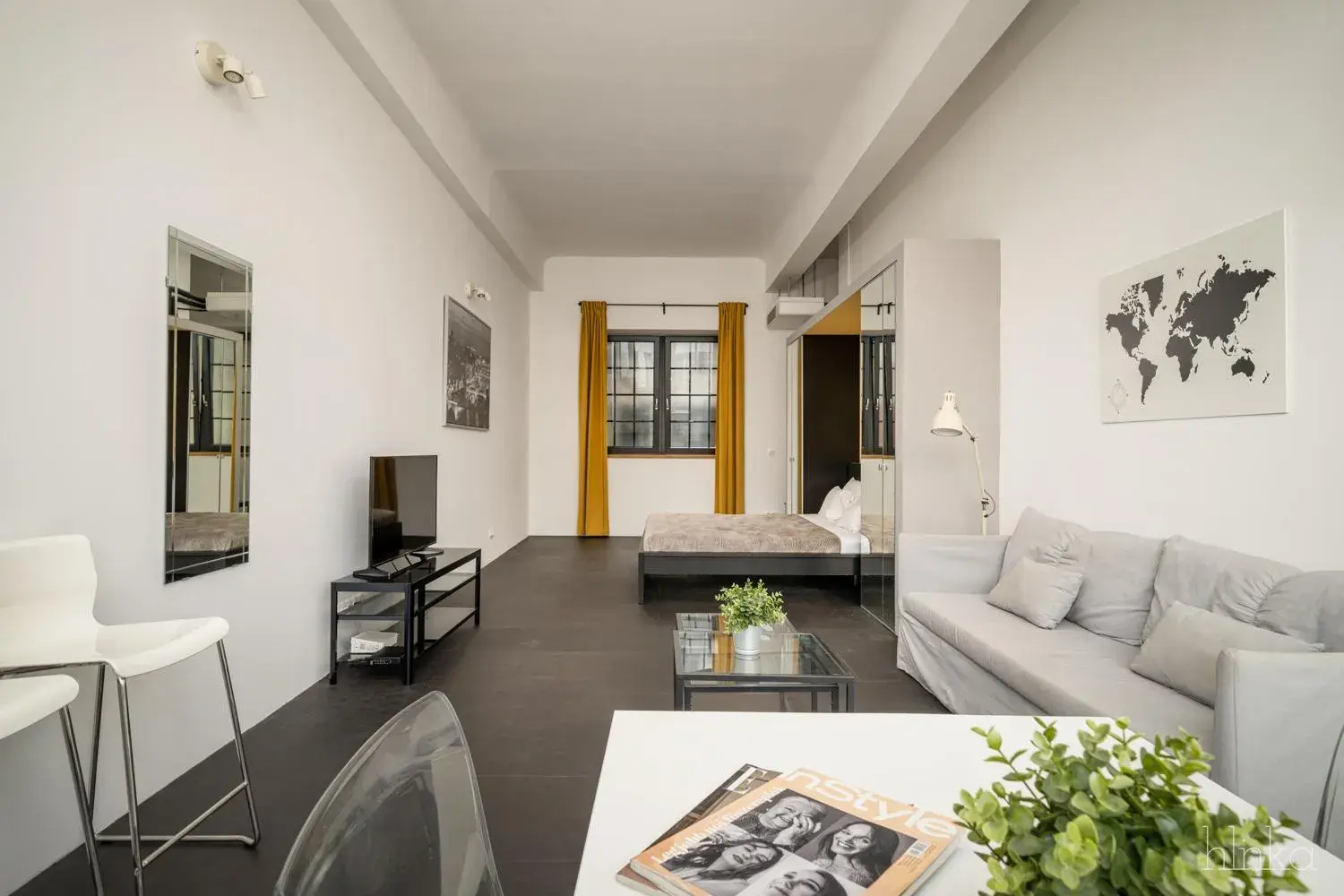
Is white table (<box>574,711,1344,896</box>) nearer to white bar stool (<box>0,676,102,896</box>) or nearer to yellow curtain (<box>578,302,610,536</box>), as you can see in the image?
white bar stool (<box>0,676,102,896</box>)

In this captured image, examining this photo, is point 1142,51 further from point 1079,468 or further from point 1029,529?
point 1029,529

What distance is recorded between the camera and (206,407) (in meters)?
2.31

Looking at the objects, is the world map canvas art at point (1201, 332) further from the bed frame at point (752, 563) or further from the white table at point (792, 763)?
the bed frame at point (752, 563)

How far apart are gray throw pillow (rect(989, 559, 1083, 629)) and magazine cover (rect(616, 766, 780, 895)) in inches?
86.1

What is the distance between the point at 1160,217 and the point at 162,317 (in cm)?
356

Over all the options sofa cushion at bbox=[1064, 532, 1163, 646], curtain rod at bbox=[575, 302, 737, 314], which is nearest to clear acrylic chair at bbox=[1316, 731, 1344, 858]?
sofa cushion at bbox=[1064, 532, 1163, 646]

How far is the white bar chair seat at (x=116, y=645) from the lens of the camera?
1505 mm

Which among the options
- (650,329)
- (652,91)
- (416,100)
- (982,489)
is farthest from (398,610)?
(650,329)

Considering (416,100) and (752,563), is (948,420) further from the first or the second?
(416,100)

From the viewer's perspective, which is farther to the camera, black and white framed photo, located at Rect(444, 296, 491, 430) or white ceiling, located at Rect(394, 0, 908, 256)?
black and white framed photo, located at Rect(444, 296, 491, 430)

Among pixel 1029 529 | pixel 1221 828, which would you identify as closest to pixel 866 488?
pixel 1029 529

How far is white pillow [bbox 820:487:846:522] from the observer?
227 inches

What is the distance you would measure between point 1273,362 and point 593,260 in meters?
6.90

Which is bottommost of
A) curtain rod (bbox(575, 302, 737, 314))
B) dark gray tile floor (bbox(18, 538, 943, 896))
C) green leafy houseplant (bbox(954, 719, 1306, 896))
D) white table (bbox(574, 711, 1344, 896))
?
dark gray tile floor (bbox(18, 538, 943, 896))
